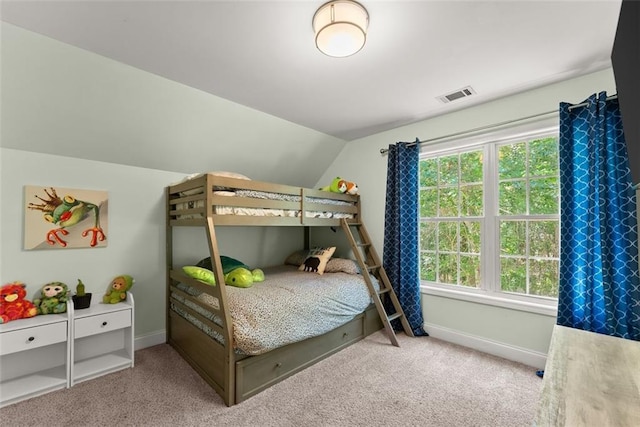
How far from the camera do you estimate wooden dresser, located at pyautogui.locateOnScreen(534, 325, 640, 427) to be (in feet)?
2.64

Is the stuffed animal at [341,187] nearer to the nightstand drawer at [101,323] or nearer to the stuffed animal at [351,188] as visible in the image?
the stuffed animal at [351,188]

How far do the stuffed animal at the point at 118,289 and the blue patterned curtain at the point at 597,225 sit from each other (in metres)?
3.71

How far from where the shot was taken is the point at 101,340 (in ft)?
8.39

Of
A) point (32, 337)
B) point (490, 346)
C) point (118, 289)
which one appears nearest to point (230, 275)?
point (118, 289)

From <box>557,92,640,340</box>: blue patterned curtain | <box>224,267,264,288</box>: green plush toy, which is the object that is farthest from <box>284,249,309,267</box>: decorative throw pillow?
<box>557,92,640,340</box>: blue patterned curtain

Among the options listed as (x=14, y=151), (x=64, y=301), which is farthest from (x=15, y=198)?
(x=64, y=301)

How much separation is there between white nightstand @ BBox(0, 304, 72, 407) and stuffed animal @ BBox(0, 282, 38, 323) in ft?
0.16

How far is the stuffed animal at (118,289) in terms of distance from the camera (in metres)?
2.50

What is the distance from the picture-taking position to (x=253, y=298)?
2.17m

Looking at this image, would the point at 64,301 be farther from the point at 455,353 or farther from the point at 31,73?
the point at 455,353

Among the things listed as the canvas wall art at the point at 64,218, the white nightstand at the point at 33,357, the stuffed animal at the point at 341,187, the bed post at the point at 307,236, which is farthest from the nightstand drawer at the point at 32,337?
the bed post at the point at 307,236

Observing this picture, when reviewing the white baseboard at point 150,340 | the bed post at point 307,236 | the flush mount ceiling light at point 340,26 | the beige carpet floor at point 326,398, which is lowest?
the beige carpet floor at point 326,398

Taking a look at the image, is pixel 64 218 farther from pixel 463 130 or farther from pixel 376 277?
pixel 463 130

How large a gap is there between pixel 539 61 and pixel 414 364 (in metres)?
2.55
